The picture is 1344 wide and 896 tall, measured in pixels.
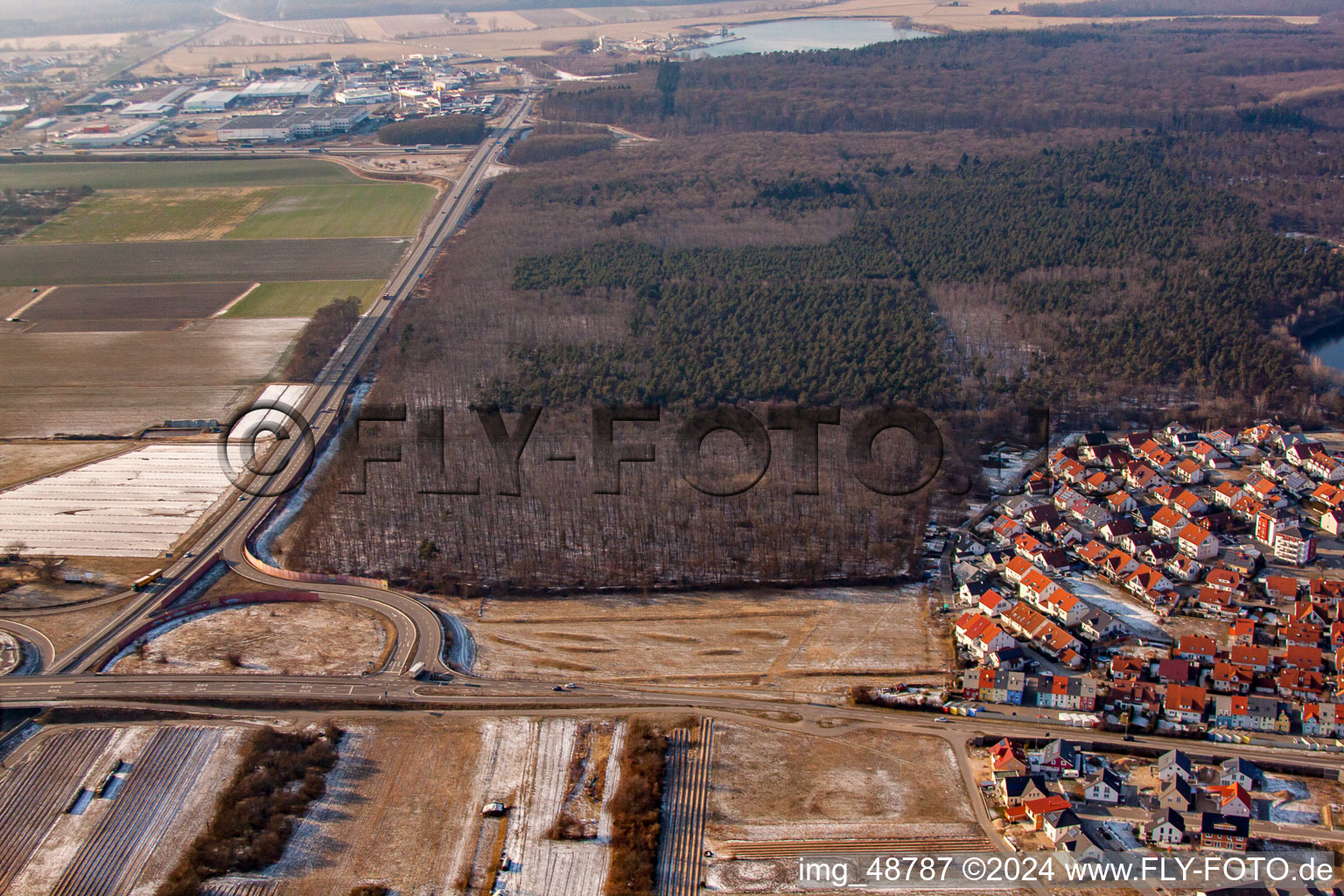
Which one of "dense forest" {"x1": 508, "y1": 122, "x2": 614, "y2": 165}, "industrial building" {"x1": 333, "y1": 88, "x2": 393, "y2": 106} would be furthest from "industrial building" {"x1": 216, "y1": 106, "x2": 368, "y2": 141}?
"dense forest" {"x1": 508, "y1": 122, "x2": 614, "y2": 165}

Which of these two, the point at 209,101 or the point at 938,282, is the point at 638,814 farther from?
the point at 209,101

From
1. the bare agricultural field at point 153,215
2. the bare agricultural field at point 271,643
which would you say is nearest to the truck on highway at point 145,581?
the bare agricultural field at point 271,643

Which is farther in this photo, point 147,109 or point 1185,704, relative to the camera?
point 147,109

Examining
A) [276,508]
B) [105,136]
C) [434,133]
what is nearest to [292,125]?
[434,133]

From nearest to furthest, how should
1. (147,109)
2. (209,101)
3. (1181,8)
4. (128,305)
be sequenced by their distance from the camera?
(128,305), (147,109), (209,101), (1181,8)

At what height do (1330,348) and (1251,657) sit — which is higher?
(1330,348)

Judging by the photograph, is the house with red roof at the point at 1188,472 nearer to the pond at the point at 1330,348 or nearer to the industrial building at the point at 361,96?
the pond at the point at 1330,348
